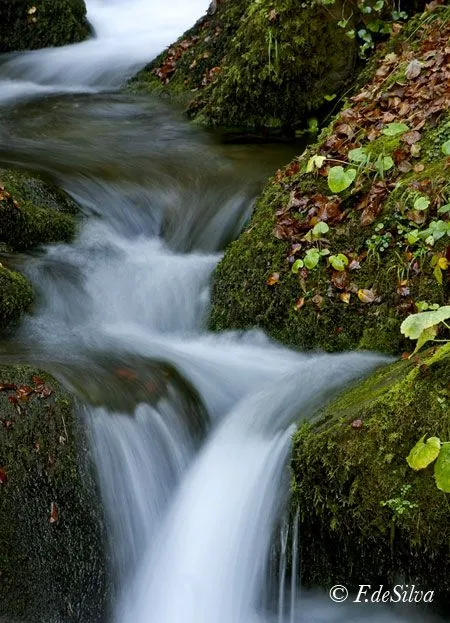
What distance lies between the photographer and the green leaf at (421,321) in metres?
3.43

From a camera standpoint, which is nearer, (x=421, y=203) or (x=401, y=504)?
(x=401, y=504)

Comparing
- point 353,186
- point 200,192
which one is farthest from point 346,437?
point 200,192

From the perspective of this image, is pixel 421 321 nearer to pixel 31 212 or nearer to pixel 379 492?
pixel 379 492

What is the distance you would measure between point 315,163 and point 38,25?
24.8 feet

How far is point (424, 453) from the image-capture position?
10.7 feet

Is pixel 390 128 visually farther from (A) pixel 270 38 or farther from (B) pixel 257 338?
(A) pixel 270 38

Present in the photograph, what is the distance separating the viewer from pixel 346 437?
366cm

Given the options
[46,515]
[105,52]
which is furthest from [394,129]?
[105,52]

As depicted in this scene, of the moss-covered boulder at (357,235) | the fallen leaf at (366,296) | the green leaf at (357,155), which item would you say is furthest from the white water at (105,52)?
the fallen leaf at (366,296)

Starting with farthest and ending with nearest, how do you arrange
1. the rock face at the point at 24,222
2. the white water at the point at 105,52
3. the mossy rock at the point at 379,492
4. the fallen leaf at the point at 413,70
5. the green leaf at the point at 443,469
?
the white water at the point at 105,52, the fallen leaf at the point at 413,70, the rock face at the point at 24,222, the mossy rock at the point at 379,492, the green leaf at the point at 443,469

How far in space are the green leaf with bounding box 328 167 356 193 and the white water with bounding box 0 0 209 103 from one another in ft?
19.8

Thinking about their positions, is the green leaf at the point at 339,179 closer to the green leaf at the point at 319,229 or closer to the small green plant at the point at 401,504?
the green leaf at the point at 319,229

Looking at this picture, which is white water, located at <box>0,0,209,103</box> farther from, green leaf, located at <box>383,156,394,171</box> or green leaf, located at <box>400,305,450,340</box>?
green leaf, located at <box>400,305,450,340</box>

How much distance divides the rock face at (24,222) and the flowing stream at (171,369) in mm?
137
